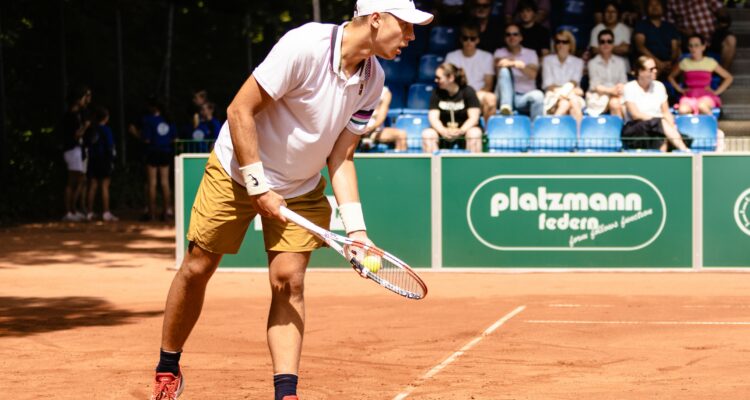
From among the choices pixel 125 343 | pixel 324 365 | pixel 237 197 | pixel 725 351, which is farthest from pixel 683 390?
pixel 125 343

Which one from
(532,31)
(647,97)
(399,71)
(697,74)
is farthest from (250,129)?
(399,71)

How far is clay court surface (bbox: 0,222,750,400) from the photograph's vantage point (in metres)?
7.59

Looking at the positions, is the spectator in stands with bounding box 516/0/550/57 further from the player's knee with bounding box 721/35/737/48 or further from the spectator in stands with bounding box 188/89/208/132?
the spectator in stands with bounding box 188/89/208/132

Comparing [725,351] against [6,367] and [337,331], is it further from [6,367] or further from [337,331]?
[6,367]

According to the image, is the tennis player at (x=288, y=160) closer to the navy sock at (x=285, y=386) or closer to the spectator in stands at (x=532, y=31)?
the navy sock at (x=285, y=386)

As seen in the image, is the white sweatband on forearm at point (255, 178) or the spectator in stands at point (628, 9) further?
the spectator in stands at point (628, 9)

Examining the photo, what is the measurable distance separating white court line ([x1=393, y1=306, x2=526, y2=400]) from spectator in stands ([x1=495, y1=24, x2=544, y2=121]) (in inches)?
263

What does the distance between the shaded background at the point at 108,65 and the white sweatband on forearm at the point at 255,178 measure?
646 inches

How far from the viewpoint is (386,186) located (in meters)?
14.5

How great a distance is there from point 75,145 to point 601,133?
29.5 ft

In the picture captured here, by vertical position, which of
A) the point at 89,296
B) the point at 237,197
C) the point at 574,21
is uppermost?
the point at 574,21

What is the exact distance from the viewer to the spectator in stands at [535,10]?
65.3 feet

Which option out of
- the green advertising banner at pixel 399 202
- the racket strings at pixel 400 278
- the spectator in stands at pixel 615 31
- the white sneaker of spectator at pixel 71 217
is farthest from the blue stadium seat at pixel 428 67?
the racket strings at pixel 400 278

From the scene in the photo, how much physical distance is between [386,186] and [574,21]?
819cm
